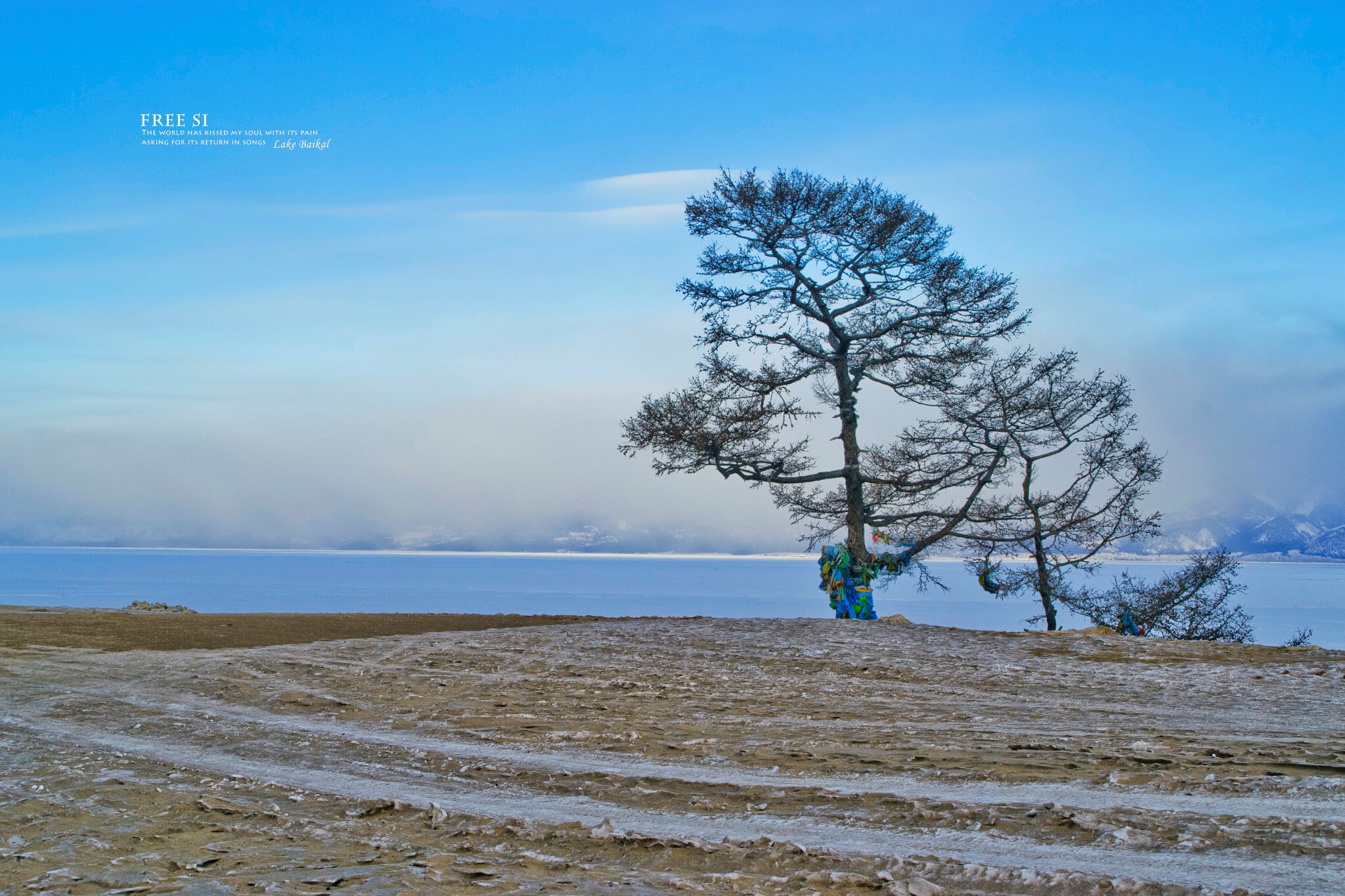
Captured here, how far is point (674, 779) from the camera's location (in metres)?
5.38

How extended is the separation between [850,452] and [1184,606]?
7445 mm

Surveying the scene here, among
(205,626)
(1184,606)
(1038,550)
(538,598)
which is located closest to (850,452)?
(1038,550)

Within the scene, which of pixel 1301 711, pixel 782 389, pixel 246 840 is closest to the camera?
pixel 246 840

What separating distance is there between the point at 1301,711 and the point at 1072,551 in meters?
10.6

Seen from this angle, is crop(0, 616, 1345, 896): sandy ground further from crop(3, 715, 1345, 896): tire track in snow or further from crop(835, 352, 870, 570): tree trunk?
crop(835, 352, 870, 570): tree trunk

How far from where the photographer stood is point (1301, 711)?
7379 mm

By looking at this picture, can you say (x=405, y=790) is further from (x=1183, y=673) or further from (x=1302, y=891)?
(x=1183, y=673)

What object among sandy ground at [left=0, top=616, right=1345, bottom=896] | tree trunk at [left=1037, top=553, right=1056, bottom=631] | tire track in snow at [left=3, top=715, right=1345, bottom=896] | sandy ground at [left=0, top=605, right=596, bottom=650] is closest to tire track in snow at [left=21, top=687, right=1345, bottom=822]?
sandy ground at [left=0, top=616, right=1345, bottom=896]

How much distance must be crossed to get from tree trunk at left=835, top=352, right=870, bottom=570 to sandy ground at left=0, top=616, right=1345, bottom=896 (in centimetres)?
615

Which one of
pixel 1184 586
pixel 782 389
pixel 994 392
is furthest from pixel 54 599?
pixel 1184 586

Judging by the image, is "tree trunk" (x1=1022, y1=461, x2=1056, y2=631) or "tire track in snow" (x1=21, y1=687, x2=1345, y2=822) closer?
"tire track in snow" (x1=21, y1=687, x2=1345, y2=822)

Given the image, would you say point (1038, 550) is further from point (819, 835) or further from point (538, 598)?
point (538, 598)

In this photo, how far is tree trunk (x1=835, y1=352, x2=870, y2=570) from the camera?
646 inches

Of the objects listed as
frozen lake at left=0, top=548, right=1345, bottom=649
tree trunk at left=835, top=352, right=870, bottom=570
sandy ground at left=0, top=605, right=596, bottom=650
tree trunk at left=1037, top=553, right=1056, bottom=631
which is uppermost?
tree trunk at left=835, top=352, right=870, bottom=570
